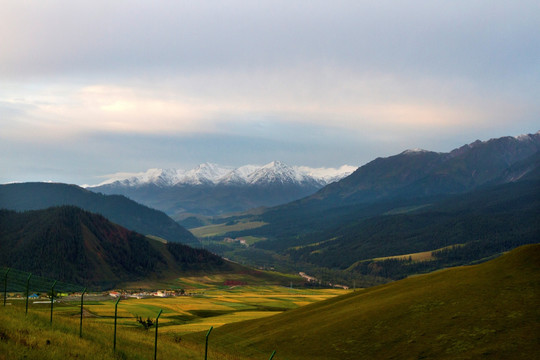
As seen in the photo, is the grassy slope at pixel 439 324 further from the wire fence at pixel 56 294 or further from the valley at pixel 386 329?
the wire fence at pixel 56 294

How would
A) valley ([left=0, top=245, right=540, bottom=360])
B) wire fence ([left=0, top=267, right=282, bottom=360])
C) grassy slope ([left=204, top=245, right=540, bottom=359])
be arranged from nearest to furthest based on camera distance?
valley ([left=0, top=245, right=540, bottom=360]), wire fence ([left=0, top=267, right=282, bottom=360]), grassy slope ([left=204, top=245, right=540, bottom=359])

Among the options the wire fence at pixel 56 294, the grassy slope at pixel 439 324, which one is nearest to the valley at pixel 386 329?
the grassy slope at pixel 439 324

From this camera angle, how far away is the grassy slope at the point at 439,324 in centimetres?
4522

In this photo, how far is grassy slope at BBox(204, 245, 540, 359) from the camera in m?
45.2

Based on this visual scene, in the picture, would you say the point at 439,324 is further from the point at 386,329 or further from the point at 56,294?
the point at 56,294

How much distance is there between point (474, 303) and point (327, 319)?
24379 millimetres

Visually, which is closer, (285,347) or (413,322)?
(413,322)

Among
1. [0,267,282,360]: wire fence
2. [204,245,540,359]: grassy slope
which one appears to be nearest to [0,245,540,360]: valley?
[204,245,540,359]: grassy slope

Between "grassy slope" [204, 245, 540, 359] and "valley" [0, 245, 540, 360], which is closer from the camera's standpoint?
"valley" [0, 245, 540, 360]

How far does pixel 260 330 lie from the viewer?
77.6 m

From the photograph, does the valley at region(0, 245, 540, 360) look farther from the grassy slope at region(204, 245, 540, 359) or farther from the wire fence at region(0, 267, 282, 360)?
the wire fence at region(0, 267, 282, 360)

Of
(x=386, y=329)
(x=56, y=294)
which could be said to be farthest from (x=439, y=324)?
(x=56, y=294)

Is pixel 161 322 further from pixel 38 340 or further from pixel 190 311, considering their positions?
pixel 38 340

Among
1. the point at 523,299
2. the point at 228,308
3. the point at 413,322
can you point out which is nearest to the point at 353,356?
the point at 413,322
